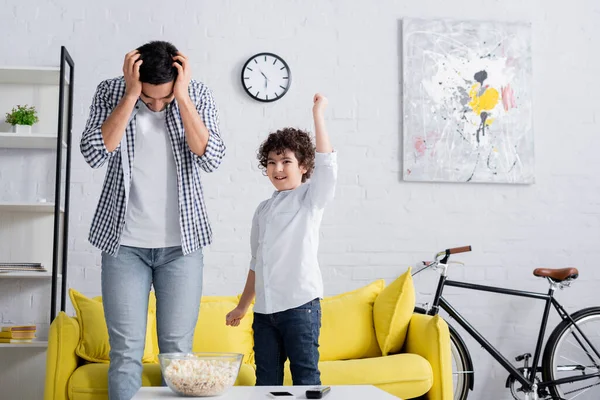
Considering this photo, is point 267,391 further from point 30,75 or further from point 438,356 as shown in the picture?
point 30,75

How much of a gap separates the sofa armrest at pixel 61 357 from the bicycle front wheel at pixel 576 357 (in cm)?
226

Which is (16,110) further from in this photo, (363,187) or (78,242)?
(363,187)

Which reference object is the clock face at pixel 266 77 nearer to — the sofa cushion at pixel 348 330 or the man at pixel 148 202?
the sofa cushion at pixel 348 330

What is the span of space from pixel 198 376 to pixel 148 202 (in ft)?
2.08

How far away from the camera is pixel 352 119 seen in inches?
147

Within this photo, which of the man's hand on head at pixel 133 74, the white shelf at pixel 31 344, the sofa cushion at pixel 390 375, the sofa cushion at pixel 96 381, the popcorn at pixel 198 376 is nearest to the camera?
the popcorn at pixel 198 376

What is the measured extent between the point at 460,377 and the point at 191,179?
2032 mm

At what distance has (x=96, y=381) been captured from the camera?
2.57 metres

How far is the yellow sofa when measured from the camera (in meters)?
2.60

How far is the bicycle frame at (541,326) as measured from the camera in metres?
3.42

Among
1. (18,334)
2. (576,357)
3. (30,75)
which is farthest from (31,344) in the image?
(576,357)

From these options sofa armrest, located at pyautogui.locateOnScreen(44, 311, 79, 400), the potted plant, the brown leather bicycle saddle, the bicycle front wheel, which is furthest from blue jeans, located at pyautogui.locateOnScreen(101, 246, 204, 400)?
the bicycle front wheel

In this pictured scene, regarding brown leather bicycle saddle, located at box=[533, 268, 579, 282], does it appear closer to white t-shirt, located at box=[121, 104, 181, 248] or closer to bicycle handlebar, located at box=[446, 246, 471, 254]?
bicycle handlebar, located at box=[446, 246, 471, 254]

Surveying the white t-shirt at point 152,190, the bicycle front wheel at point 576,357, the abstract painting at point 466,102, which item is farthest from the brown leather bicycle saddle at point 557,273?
the white t-shirt at point 152,190
